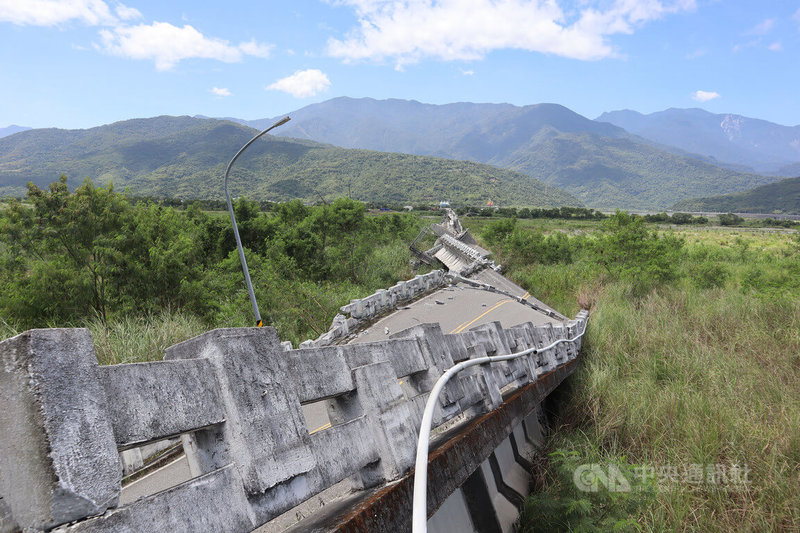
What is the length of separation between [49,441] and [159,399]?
426mm

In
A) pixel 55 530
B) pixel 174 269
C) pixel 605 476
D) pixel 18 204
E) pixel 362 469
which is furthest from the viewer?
pixel 174 269

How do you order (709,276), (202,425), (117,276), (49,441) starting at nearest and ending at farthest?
(49,441)
(202,425)
(117,276)
(709,276)

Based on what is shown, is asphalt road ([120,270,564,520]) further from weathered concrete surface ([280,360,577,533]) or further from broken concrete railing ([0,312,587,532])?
broken concrete railing ([0,312,587,532])

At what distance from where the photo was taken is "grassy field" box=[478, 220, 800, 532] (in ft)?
14.7

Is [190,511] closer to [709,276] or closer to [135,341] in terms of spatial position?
[135,341]

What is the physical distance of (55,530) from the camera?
144 centimetres

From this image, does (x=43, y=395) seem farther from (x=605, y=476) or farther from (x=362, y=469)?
(x=605, y=476)

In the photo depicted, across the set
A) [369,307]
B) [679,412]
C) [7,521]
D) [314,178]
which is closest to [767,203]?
[314,178]

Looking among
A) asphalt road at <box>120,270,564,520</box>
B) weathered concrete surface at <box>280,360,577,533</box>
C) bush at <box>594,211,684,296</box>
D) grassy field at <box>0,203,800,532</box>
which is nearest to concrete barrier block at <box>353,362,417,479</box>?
weathered concrete surface at <box>280,360,577,533</box>

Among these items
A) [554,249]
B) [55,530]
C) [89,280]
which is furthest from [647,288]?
[89,280]

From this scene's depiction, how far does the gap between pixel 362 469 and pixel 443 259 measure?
3599 cm

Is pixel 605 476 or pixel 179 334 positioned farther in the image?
pixel 179 334

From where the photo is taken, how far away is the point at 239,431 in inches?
80.8

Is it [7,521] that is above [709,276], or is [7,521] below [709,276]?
above
